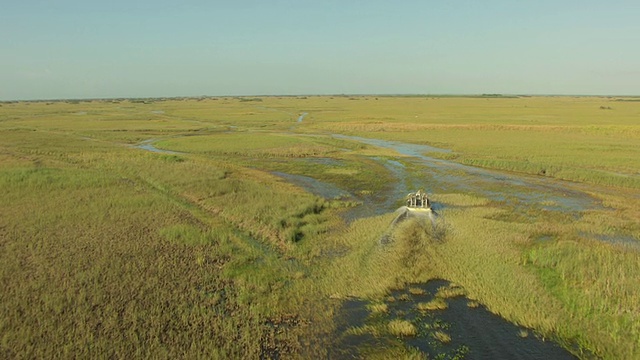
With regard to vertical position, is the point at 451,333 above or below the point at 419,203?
below

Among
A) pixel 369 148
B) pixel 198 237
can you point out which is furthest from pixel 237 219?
pixel 369 148

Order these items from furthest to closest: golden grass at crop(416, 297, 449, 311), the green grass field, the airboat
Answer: the airboat, golden grass at crop(416, 297, 449, 311), the green grass field

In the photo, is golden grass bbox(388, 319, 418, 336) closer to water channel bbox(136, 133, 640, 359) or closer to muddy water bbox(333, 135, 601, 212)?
water channel bbox(136, 133, 640, 359)

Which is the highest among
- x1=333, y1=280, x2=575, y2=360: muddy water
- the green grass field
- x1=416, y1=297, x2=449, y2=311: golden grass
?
the green grass field

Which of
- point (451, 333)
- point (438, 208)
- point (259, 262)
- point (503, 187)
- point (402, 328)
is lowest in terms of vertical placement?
point (451, 333)

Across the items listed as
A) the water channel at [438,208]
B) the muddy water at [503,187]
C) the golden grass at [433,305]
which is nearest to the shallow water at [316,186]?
the water channel at [438,208]

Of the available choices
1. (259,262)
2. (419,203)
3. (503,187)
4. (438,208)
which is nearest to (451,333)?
(259,262)

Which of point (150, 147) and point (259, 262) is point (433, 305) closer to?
point (259, 262)

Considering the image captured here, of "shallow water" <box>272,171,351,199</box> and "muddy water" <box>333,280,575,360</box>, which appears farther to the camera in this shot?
"shallow water" <box>272,171,351,199</box>

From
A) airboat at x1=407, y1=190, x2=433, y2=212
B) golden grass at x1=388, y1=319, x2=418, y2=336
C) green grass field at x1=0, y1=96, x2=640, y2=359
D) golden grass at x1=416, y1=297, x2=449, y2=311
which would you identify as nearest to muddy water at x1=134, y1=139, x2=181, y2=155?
green grass field at x1=0, y1=96, x2=640, y2=359

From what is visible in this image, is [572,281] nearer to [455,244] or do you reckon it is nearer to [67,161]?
[455,244]
